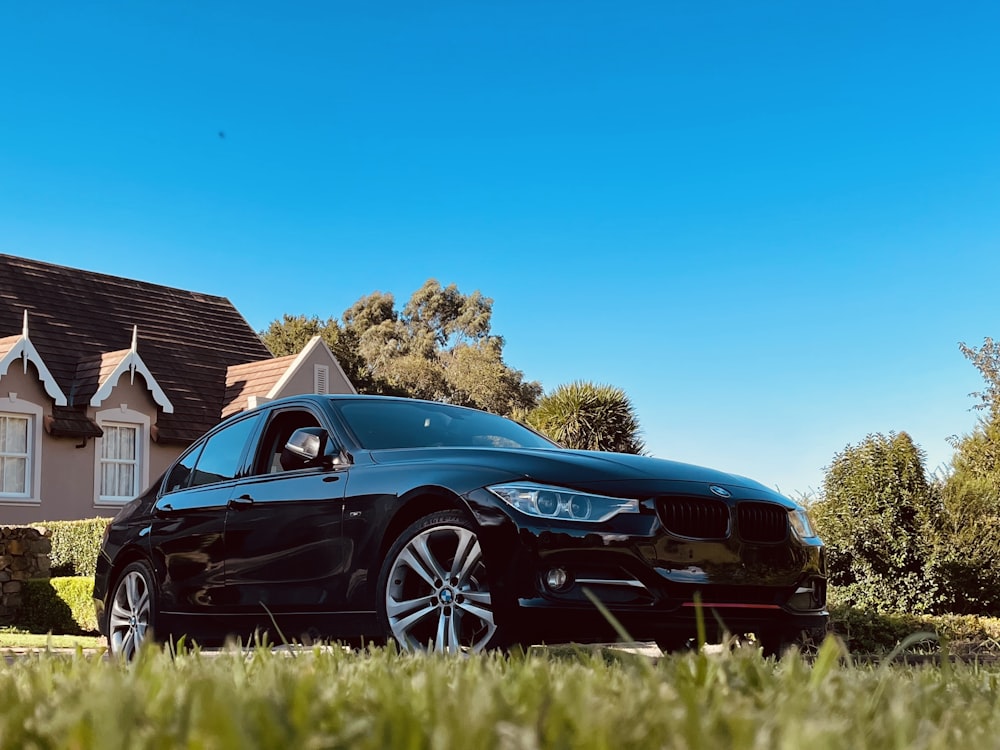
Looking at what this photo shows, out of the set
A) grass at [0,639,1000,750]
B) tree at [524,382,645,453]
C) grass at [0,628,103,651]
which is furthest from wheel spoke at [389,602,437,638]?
tree at [524,382,645,453]

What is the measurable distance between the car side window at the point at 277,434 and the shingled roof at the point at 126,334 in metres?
16.0

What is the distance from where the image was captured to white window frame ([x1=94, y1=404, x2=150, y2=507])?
22.8 m

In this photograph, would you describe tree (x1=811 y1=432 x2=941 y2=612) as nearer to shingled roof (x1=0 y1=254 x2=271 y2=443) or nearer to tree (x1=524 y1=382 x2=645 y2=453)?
tree (x1=524 y1=382 x2=645 y2=453)

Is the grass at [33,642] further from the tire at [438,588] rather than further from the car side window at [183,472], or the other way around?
the tire at [438,588]

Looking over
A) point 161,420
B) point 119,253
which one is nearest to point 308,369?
point 161,420

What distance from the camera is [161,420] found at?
23969mm

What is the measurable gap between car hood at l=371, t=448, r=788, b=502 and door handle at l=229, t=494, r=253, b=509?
1.09 metres

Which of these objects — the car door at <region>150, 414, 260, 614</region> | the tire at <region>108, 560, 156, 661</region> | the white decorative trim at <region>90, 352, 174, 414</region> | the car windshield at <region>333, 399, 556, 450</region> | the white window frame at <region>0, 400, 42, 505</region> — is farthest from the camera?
the white decorative trim at <region>90, 352, 174, 414</region>

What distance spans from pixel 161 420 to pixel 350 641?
18.7 m

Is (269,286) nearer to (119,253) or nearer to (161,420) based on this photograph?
(119,253)

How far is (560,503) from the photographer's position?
222 inches

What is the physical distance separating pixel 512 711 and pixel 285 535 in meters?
5.09

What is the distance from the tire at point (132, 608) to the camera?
308 inches

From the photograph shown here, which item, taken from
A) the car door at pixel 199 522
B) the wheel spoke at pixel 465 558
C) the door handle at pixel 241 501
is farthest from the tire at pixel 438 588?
the car door at pixel 199 522
